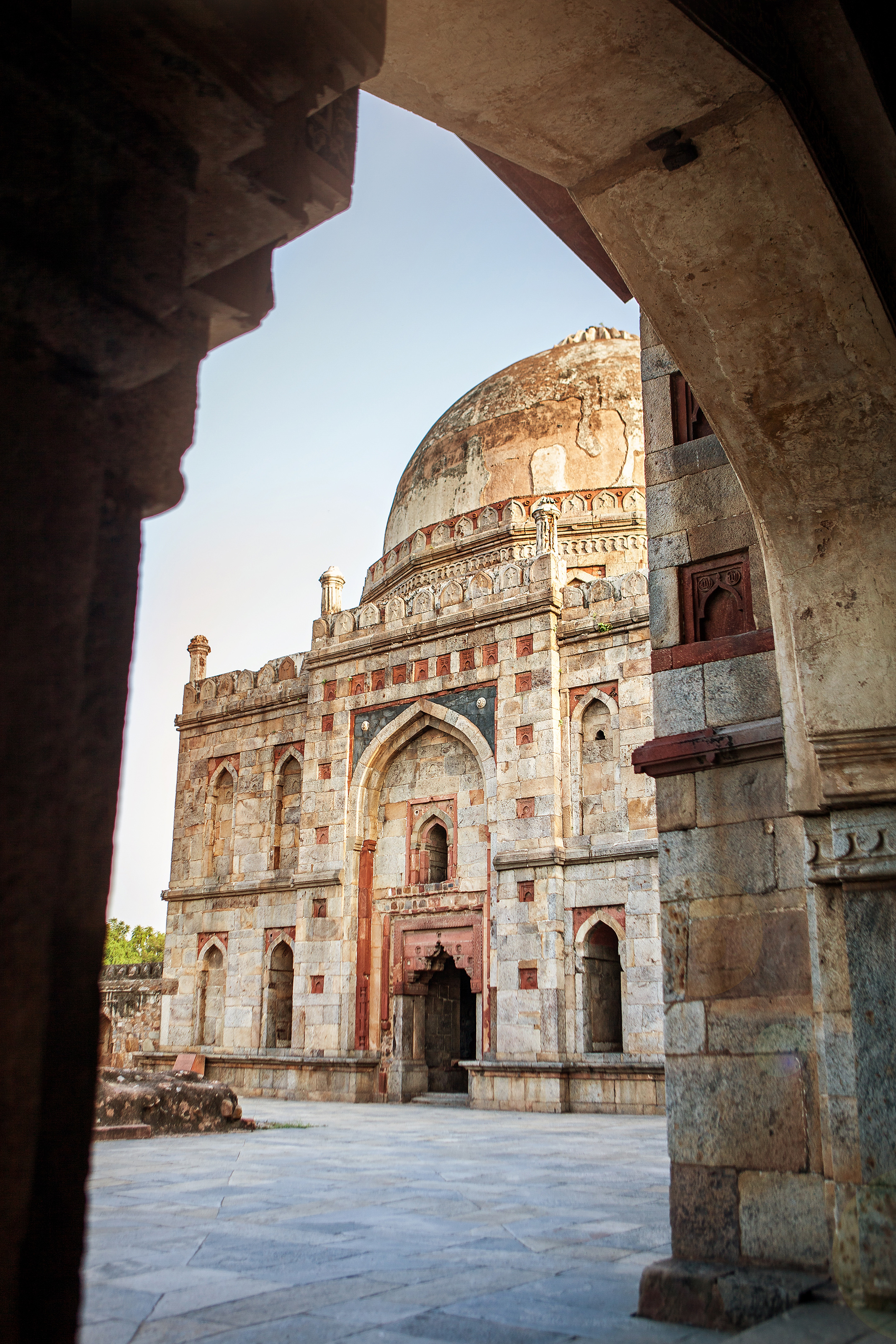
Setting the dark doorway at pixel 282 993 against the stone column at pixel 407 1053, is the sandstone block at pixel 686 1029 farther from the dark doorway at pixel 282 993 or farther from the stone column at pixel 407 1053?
the dark doorway at pixel 282 993

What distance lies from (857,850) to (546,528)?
13.1 metres

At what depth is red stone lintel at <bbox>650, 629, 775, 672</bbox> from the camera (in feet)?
13.5

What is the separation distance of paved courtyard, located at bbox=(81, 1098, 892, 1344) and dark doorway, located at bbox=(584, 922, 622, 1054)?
15.3 feet

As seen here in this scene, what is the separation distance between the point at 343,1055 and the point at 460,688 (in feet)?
17.5

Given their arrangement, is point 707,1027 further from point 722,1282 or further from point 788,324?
point 788,324

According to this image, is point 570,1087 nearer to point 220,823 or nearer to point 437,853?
point 437,853

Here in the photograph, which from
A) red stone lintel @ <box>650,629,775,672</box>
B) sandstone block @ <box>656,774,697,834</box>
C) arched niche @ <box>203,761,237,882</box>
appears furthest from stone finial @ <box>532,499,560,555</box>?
sandstone block @ <box>656,774,697,834</box>

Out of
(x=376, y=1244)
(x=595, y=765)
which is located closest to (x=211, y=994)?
(x=595, y=765)

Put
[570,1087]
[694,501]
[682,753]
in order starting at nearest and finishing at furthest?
[682,753]
[694,501]
[570,1087]

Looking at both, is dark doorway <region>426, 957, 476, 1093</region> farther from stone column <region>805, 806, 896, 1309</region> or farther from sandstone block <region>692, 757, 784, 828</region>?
stone column <region>805, 806, 896, 1309</region>

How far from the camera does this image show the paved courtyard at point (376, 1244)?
10.4 ft

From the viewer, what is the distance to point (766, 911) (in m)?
3.79

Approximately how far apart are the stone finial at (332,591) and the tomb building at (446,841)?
40 mm

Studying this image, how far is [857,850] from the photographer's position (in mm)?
3465
